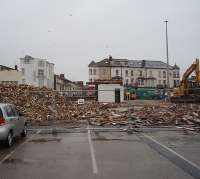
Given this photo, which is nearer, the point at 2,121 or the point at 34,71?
the point at 2,121

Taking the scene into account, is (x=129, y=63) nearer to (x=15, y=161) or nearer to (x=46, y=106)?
(x=46, y=106)

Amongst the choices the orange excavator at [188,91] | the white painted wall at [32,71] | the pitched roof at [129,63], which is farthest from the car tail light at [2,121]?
the pitched roof at [129,63]

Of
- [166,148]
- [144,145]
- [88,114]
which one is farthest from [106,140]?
[88,114]

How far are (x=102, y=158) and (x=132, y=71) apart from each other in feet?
454

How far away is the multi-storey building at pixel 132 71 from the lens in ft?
473

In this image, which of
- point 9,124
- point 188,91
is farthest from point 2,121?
point 188,91

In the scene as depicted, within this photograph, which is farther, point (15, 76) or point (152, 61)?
point (152, 61)

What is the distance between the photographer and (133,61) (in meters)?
153

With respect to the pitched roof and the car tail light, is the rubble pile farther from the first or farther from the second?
the pitched roof

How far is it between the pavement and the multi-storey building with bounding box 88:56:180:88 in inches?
4845

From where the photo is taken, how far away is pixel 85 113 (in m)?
29.7

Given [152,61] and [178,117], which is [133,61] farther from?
[178,117]

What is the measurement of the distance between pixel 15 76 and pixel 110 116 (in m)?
61.6

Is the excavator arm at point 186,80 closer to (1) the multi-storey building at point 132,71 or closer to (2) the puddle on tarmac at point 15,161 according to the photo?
(2) the puddle on tarmac at point 15,161
